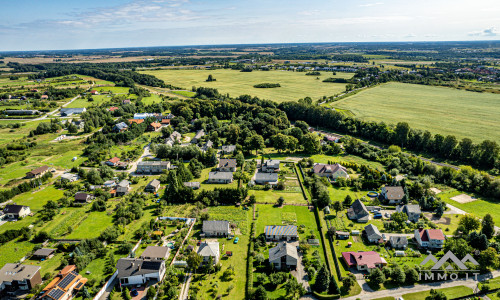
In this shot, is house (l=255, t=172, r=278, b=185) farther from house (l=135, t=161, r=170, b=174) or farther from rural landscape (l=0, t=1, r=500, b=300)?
house (l=135, t=161, r=170, b=174)

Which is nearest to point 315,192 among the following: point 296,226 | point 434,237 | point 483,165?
point 296,226

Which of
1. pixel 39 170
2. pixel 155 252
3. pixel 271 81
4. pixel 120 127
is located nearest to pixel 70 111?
pixel 120 127

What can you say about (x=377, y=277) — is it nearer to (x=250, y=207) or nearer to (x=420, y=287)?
(x=420, y=287)

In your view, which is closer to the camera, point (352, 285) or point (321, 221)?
point (352, 285)

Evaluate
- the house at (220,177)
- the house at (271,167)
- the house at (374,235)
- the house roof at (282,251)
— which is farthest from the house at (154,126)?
the house at (374,235)

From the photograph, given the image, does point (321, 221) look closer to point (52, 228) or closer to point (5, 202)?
point (52, 228)

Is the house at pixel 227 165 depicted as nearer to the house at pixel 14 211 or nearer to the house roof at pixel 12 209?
the house at pixel 14 211
